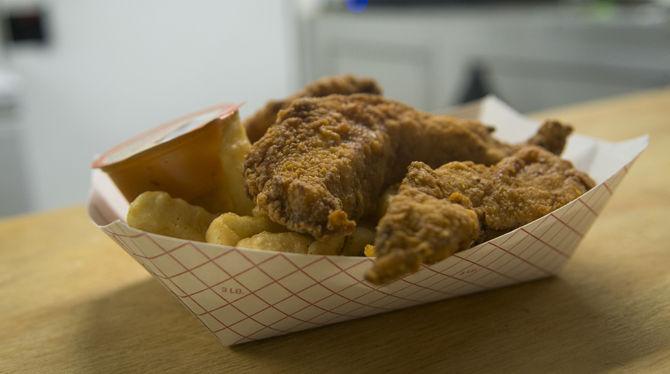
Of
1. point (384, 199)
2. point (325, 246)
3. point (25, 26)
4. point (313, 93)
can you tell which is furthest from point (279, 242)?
point (25, 26)

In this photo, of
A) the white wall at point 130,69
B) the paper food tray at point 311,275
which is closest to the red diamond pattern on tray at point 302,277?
the paper food tray at point 311,275

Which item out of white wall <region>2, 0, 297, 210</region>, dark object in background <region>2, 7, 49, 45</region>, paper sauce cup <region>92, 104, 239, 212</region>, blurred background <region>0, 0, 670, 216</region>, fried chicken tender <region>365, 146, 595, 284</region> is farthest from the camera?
white wall <region>2, 0, 297, 210</region>

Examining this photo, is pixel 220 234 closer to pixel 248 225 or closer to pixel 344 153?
pixel 248 225

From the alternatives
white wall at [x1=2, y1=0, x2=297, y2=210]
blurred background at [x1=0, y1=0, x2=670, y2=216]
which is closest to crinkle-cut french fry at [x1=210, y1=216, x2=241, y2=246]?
blurred background at [x1=0, y1=0, x2=670, y2=216]

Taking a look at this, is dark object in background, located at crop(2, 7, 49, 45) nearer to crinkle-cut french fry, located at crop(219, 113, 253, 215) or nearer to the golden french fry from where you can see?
crinkle-cut french fry, located at crop(219, 113, 253, 215)

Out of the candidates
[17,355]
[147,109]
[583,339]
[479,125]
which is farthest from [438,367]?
[147,109]

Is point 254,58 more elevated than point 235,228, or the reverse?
point 235,228
